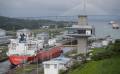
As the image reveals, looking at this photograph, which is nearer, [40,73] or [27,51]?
[40,73]

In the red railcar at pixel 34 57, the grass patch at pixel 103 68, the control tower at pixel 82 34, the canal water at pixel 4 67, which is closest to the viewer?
the grass patch at pixel 103 68

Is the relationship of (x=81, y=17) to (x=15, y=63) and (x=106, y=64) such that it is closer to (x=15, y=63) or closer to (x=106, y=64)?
A: (x=15, y=63)

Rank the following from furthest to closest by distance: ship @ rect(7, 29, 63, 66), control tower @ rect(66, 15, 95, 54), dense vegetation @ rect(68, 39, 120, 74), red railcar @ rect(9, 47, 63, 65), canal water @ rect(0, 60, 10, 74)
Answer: control tower @ rect(66, 15, 95, 54) < ship @ rect(7, 29, 63, 66) < red railcar @ rect(9, 47, 63, 65) < canal water @ rect(0, 60, 10, 74) < dense vegetation @ rect(68, 39, 120, 74)

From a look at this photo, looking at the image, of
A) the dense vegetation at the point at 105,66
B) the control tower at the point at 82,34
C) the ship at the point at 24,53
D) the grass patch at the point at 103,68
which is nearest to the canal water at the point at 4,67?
the ship at the point at 24,53

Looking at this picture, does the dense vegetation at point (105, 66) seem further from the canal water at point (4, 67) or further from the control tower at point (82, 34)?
the control tower at point (82, 34)

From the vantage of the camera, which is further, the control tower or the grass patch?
the control tower

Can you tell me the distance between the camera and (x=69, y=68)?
17797mm

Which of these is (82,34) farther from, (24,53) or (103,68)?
(103,68)

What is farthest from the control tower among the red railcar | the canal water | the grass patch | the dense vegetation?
the grass patch

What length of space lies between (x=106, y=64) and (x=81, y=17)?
10.2 metres

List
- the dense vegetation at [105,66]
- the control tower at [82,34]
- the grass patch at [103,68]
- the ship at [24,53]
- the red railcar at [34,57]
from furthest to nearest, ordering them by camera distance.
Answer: the control tower at [82,34] → the ship at [24,53] → the red railcar at [34,57] → the dense vegetation at [105,66] → the grass patch at [103,68]

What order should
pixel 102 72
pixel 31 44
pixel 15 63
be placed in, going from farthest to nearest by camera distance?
1. pixel 31 44
2. pixel 15 63
3. pixel 102 72

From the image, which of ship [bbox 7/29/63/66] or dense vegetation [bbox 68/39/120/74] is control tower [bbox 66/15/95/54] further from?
dense vegetation [bbox 68/39/120/74]

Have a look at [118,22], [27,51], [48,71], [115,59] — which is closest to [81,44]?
[27,51]
